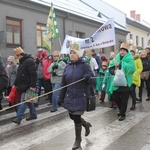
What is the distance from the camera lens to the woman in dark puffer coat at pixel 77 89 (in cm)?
489

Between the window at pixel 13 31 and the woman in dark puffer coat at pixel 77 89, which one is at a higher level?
the window at pixel 13 31

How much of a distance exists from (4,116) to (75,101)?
11.4ft

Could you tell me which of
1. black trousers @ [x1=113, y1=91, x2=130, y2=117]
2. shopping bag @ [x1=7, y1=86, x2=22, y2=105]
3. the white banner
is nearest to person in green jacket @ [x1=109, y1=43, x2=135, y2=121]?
black trousers @ [x1=113, y1=91, x2=130, y2=117]

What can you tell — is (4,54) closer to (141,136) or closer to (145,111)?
(145,111)

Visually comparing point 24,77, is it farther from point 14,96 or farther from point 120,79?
point 120,79

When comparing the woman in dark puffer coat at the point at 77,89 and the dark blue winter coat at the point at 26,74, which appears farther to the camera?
the dark blue winter coat at the point at 26,74

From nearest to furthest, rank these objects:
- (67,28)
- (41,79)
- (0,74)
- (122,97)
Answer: (0,74) < (122,97) < (41,79) < (67,28)

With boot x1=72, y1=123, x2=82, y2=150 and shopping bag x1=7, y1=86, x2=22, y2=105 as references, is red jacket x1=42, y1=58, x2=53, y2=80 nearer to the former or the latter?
shopping bag x1=7, y1=86, x2=22, y2=105

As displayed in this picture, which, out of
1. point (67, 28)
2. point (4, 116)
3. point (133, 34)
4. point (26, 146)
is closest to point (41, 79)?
point (4, 116)

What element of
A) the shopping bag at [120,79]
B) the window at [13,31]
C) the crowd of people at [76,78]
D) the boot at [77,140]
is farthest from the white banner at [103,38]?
the window at [13,31]

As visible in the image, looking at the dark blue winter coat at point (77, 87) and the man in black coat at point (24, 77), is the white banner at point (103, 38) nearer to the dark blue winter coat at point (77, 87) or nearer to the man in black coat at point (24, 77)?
the man in black coat at point (24, 77)

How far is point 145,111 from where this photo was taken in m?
7.90

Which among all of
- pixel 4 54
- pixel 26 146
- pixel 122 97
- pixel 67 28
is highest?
pixel 67 28

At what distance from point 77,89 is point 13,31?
11.7m
